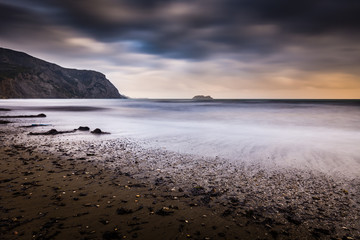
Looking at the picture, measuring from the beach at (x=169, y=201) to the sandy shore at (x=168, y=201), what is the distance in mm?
20

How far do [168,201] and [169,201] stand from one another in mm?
25

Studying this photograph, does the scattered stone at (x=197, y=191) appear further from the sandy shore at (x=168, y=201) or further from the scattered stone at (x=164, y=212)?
the scattered stone at (x=164, y=212)

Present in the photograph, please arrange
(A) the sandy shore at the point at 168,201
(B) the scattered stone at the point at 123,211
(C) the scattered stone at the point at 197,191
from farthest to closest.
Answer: (C) the scattered stone at the point at 197,191 < (B) the scattered stone at the point at 123,211 < (A) the sandy shore at the point at 168,201

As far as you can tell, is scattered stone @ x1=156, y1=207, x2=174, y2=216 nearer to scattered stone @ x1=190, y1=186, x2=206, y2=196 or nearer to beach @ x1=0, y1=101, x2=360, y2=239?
beach @ x1=0, y1=101, x2=360, y2=239

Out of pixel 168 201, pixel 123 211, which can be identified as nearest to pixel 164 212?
pixel 168 201

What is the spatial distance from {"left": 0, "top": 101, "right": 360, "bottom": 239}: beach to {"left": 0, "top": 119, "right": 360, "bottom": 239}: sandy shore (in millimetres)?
20

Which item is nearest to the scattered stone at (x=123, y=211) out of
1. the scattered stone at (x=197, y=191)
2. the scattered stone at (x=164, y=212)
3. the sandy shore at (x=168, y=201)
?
the sandy shore at (x=168, y=201)

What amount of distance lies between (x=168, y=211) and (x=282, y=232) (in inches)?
91.4

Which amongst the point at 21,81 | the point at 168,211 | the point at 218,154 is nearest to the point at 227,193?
the point at 168,211

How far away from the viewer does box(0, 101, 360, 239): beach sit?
12.5 ft

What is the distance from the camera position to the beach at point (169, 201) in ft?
12.5

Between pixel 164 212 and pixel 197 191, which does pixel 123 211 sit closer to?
pixel 164 212

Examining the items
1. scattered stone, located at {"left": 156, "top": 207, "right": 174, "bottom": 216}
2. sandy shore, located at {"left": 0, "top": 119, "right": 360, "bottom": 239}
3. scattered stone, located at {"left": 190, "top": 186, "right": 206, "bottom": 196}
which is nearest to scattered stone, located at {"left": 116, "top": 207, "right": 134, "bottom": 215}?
sandy shore, located at {"left": 0, "top": 119, "right": 360, "bottom": 239}

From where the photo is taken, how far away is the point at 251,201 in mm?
4980
